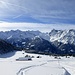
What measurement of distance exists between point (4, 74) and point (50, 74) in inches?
288

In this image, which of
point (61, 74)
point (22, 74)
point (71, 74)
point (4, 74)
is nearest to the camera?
→ point (4, 74)

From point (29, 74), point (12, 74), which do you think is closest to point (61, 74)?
point (29, 74)

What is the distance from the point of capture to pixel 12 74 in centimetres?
2916

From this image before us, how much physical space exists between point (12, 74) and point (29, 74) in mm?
2966

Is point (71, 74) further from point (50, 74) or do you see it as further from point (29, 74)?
point (29, 74)

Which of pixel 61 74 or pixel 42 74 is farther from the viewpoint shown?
pixel 61 74

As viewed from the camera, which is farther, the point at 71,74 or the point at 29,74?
the point at 71,74

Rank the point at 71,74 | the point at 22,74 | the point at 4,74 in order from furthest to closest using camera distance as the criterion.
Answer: the point at 71,74 < the point at 22,74 < the point at 4,74

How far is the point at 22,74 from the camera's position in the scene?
3061 centimetres

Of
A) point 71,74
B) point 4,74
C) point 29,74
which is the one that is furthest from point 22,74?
point 71,74

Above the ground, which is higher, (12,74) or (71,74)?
(12,74)

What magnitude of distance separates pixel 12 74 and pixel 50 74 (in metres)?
6.20

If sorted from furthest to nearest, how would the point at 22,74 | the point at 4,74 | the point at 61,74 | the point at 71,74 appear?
1. the point at 71,74
2. the point at 61,74
3. the point at 22,74
4. the point at 4,74

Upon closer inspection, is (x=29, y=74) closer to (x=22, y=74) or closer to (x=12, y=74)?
(x=22, y=74)
